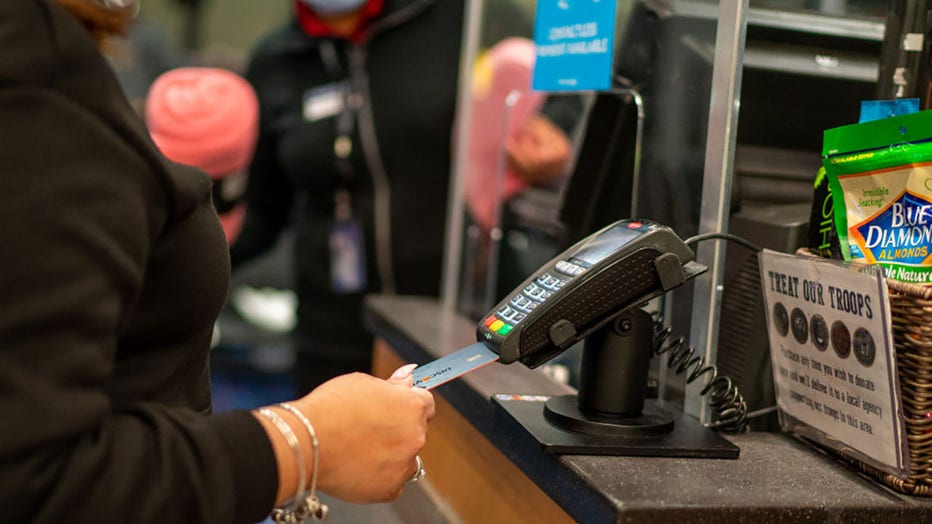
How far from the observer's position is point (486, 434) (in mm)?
1094

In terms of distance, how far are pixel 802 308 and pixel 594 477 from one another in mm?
266

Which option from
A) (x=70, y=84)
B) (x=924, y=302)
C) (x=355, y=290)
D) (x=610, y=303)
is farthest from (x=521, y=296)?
(x=355, y=290)

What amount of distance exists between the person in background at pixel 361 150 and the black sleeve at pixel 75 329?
1.47 metres

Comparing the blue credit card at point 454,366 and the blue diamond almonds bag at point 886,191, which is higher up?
the blue diamond almonds bag at point 886,191

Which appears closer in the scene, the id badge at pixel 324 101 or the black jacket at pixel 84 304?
the black jacket at pixel 84 304

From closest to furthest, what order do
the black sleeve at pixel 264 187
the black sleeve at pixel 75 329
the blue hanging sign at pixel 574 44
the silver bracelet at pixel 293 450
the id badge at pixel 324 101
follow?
the black sleeve at pixel 75 329
the silver bracelet at pixel 293 450
the blue hanging sign at pixel 574 44
the id badge at pixel 324 101
the black sleeve at pixel 264 187

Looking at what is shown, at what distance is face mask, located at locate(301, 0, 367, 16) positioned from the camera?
6.88ft

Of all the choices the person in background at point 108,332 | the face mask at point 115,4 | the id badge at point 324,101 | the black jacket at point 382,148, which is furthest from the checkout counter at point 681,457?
the id badge at point 324,101

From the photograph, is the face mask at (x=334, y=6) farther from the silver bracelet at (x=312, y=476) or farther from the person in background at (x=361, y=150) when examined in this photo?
the silver bracelet at (x=312, y=476)

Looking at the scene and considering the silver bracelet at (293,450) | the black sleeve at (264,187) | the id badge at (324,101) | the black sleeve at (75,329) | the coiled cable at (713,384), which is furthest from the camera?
the black sleeve at (264,187)

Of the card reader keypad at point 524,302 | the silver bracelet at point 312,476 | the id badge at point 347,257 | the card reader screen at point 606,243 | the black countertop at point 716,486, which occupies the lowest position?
the id badge at point 347,257

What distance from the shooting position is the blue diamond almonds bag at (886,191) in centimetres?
84

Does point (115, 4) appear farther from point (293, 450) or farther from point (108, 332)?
point (293, 450)

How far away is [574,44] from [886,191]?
1.76ft
